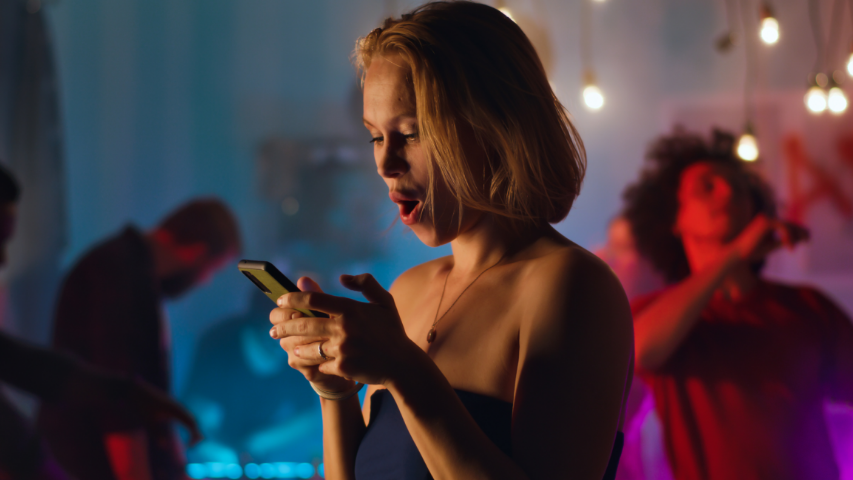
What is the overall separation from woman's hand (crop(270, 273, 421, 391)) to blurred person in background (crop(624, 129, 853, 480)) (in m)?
1.50

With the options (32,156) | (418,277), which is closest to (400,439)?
(418,277)

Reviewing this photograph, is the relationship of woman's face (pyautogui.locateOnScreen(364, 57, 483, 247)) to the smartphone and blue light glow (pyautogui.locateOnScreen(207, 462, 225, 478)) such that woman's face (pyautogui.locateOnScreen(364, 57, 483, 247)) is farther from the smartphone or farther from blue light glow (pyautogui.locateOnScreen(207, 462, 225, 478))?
blue light glow (pyautogui.locateOnScreen(207, 462, 225, 478))

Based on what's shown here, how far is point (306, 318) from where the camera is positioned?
52cm

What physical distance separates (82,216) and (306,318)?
2.20 m

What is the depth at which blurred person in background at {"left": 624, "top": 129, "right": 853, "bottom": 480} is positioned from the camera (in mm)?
1696

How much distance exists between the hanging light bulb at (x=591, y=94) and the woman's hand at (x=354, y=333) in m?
1.64

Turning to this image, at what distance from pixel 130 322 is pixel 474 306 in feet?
6.27

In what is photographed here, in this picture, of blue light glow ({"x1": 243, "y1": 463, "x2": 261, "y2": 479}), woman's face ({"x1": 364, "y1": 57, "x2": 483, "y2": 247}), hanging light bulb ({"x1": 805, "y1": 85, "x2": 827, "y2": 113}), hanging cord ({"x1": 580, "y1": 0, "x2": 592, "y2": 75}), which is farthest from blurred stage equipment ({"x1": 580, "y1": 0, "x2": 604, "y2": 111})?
blue light glow ({"x1": 243, "y1": 463, "x2": 261, "y2": 479})

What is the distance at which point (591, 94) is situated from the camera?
1.96m

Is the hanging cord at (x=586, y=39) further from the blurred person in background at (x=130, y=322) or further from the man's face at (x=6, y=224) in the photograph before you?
→ the man's face at (x=6, y=224)

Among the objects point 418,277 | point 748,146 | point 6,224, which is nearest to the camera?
point 418,277

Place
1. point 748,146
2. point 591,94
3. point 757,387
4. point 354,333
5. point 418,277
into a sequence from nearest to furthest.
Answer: point 354,333
point 418,277
point 757,387
point 748,146
point 591,94

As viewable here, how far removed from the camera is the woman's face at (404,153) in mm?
597

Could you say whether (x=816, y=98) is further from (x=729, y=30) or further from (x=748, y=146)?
(x=729, y=30)
